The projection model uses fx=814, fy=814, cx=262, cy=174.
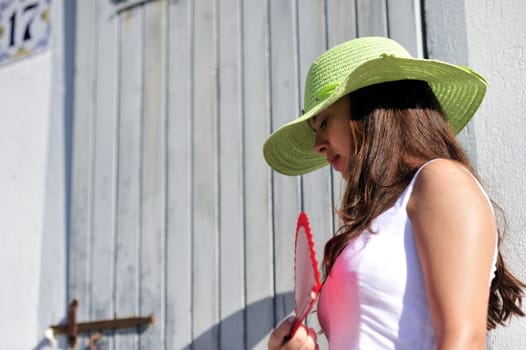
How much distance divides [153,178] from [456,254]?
1526 mm

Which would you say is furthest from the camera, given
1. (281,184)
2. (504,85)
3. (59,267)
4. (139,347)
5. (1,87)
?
(1,87)

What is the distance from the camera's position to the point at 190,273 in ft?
8.12

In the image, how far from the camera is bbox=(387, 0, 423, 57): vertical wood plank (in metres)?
2.15

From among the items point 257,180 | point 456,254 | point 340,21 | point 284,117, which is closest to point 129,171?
point 257,180

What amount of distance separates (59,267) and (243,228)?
2.65 ft

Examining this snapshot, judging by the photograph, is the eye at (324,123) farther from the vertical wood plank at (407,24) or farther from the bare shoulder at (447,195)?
the vertical wood plank at (407,24)

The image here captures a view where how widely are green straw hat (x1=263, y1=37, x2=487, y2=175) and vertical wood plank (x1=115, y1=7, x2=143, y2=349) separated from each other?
2.87 ft

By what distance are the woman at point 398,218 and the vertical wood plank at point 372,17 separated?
58cm

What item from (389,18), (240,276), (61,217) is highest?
(389,18)

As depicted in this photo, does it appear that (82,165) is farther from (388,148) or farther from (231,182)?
(388,148)

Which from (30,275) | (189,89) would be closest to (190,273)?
(189,89)

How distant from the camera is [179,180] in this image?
2.56 metres

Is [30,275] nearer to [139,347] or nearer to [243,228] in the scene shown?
[139,347]

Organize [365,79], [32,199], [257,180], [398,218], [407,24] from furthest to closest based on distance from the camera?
1. [32,199]
2. [257,180]
3. [407,24]
4. [365,79]
5. [398,218]
